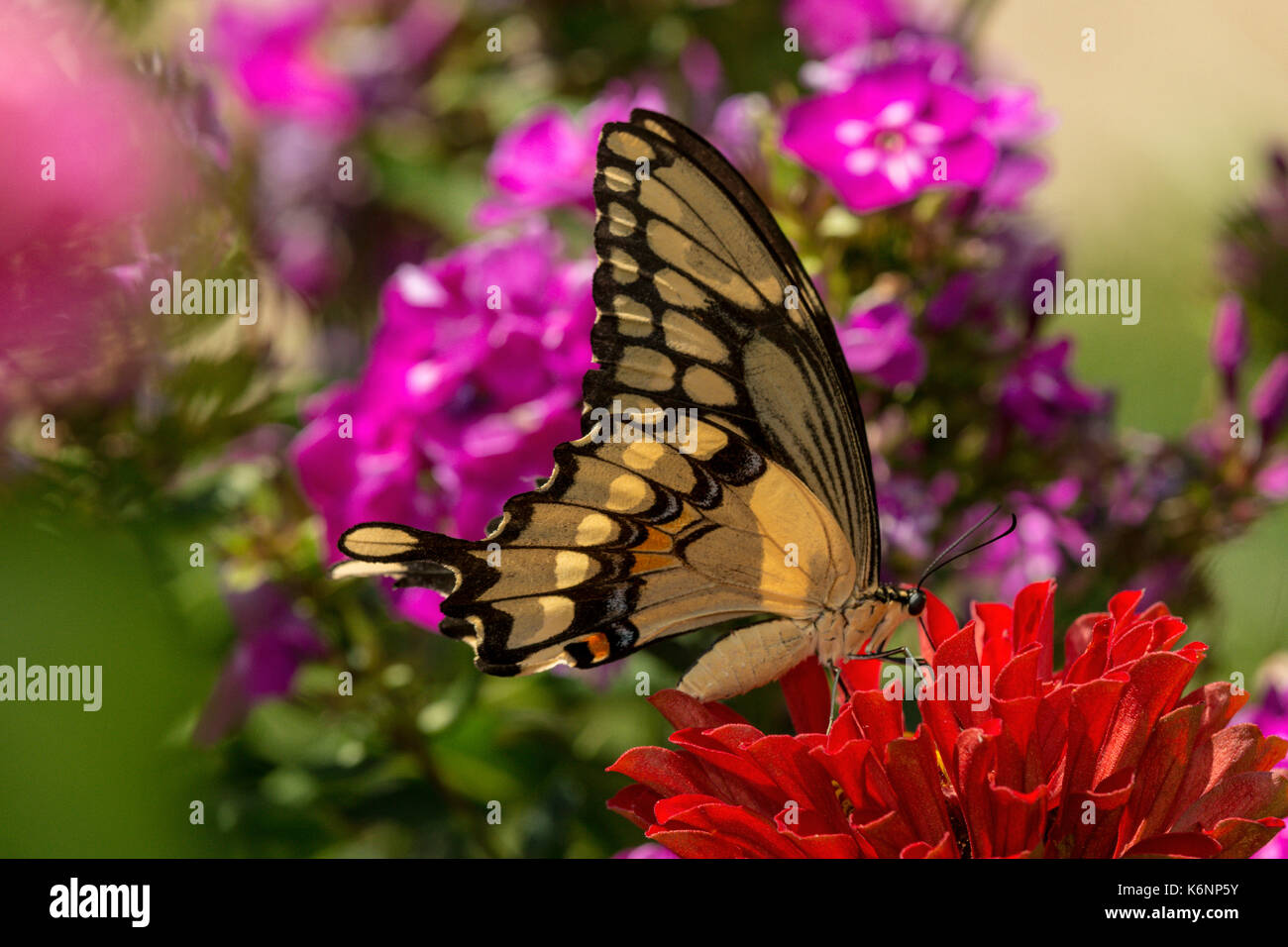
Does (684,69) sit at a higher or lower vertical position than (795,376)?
higher

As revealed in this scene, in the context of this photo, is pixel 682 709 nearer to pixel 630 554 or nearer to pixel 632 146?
pixel 630 554

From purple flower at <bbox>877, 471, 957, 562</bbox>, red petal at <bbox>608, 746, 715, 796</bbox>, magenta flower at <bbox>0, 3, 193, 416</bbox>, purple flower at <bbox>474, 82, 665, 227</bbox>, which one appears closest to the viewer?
magenta flower at <bbox>0, 3, 193, 416</bbox>

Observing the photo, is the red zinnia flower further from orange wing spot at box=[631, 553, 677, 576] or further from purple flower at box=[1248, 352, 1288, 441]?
purple flower at box=[1248, 352, 1288, 441]

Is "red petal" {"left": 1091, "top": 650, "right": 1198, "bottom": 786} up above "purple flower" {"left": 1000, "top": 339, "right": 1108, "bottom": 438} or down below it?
below

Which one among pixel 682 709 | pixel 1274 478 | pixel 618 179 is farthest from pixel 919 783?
pixel 1274 478

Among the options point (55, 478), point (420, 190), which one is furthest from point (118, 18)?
point (420, 190)

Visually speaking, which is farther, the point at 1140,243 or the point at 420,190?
the point at 1140,243

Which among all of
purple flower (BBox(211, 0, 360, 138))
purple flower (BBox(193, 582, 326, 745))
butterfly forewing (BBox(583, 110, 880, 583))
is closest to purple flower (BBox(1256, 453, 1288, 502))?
butterfly forewing (BBox(583, 110, 880, 583))
